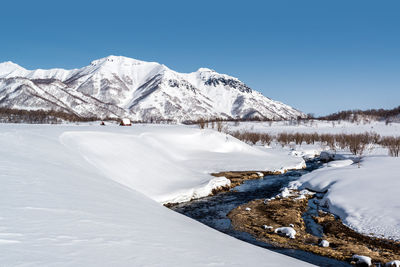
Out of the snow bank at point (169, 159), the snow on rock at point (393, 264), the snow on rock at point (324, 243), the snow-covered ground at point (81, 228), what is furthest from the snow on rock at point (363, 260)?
the snow bank at point (169, 159)

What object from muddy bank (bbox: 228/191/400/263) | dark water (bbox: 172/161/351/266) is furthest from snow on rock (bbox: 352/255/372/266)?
dark water (bbox: 172/161/351/266)

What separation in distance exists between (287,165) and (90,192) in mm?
29629

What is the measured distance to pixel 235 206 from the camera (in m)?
18.2

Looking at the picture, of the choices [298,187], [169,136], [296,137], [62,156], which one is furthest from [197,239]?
[296,137]

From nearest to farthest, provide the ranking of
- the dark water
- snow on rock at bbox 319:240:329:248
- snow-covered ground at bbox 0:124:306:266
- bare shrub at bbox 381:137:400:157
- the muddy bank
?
1. snow-covered ground at bbox 0:124:306:266
2. the dark water
3. the muddy bank
4. snow on rock at bbox 319:240:329:248
5. bare shrub at bbox 381:137:400:157

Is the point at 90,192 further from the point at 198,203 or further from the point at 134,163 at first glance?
the point at 134,163

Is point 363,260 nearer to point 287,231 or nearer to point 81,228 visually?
point 287,231

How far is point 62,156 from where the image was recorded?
15258 millimetres

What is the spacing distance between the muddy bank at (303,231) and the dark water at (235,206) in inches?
18.6

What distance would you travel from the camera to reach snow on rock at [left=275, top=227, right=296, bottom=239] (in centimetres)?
1259

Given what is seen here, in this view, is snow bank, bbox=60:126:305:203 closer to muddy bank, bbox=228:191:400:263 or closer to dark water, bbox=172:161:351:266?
dark water, bbox=172:161:351:266

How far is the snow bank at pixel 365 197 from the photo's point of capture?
43.0 ft

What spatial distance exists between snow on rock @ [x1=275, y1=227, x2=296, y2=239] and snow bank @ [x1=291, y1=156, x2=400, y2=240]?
10.7 feet

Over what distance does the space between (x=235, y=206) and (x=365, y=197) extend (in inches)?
298
